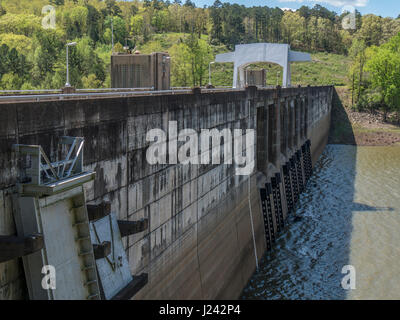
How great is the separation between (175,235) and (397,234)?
17902 mm

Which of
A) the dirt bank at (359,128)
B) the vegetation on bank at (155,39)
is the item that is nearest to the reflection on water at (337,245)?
the vegetation on bank at (155,39)

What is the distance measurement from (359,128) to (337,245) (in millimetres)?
46183

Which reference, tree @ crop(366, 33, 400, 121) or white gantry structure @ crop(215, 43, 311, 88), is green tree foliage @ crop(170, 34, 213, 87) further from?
tree @ crop(366, 33, 400, 121)

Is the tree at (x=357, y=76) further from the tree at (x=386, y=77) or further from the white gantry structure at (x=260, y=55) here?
the white gantry structure at (x=260, y=55)

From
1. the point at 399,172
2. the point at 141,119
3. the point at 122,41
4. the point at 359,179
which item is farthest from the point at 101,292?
the point at 122,41

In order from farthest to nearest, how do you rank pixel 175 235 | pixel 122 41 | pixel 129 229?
pixel 122 41 → pixel 175 235 → pixel 129 229

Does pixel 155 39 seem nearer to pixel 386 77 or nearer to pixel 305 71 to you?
pixel 305 71

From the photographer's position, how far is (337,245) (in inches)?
1000

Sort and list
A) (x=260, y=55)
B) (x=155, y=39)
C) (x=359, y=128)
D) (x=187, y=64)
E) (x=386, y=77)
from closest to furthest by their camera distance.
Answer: (x=260, y=55) < (x=359, y=128) < (x=187, y=64) < (x=386, y=77) < (x=155, y=39)

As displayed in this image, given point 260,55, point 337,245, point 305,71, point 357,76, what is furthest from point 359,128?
point 305,71

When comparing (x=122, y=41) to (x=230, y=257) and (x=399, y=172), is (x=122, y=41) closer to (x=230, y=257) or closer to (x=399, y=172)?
(x=399, y=172)

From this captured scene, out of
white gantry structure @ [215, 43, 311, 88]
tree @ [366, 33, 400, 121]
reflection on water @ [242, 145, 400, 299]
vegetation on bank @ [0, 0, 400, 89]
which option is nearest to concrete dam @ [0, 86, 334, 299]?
reflection on water @ [242, 145, 400, 299]
